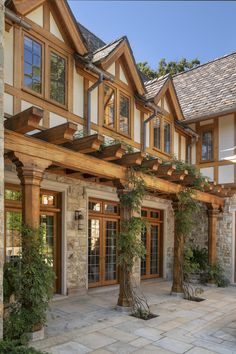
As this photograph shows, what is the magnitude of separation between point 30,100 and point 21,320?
12.3ft

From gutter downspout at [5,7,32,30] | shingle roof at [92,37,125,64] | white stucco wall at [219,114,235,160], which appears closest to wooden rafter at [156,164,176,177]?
shingle roof at [92,37,125,64]

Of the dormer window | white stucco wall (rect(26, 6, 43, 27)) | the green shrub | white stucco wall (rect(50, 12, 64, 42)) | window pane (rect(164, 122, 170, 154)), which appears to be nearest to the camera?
the green shrub

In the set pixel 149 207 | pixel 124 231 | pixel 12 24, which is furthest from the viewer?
pixel 149 207

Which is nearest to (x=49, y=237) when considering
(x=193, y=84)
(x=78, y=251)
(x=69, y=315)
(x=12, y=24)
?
(x=78, y=251)

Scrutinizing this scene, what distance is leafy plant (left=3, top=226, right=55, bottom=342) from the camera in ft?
15.1

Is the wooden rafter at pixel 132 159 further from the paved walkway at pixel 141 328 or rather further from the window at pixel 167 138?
the window at pixel 167 138

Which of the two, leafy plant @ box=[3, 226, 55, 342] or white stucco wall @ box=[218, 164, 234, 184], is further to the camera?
white stucco wall @ box=[218, 164, 234, 184]

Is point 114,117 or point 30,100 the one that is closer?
point 30,100

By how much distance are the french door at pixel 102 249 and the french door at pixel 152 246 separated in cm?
154

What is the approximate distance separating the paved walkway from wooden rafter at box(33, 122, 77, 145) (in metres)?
2.68

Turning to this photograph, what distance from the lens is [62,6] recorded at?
270 inches

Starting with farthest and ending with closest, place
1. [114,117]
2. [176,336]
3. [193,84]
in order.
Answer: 1. [193,84]
2. [114,117]
3. [176,336]

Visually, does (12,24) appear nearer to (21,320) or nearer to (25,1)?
(25,1)

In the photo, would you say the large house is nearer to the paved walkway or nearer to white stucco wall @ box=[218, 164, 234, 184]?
white stucco wall @ box=[218, 164, 234, 184]
